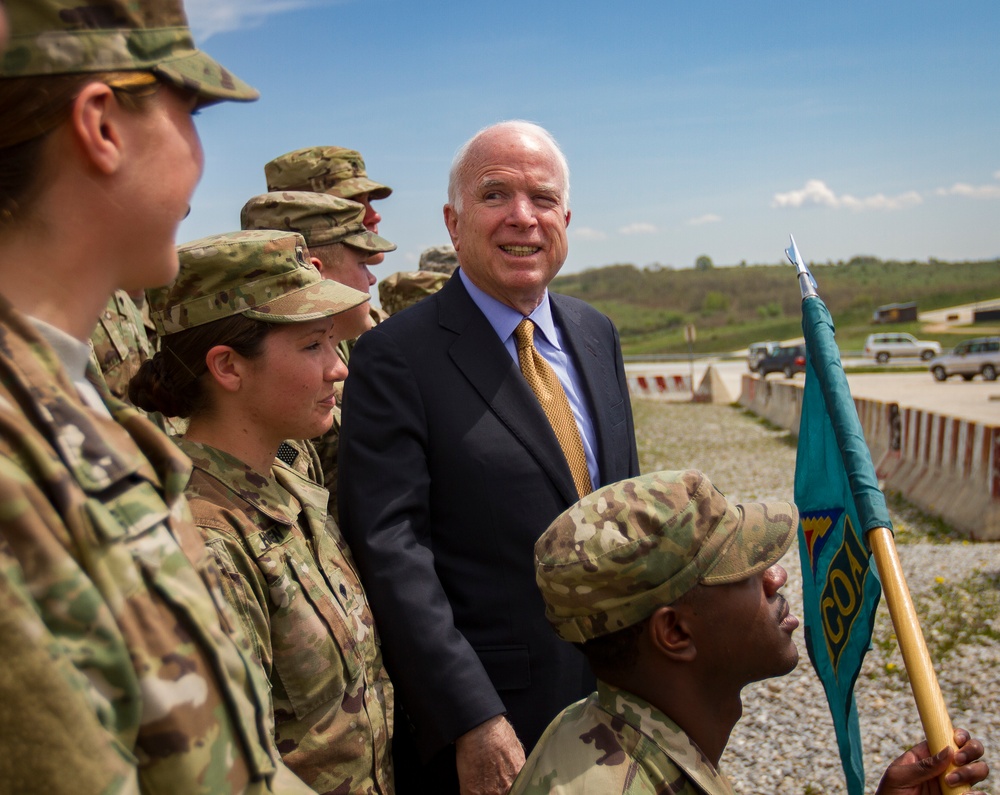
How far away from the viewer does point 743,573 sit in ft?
6.81

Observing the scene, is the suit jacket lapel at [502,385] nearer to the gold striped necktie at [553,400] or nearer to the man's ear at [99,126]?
the gold striped necktie at [553,400]

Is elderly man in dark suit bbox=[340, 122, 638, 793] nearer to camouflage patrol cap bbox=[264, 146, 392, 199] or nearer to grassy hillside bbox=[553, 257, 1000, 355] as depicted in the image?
camouflage patrol cap bbox=[264, 146, 392, 199]

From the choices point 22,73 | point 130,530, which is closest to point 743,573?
point 130,530

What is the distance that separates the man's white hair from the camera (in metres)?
3.13

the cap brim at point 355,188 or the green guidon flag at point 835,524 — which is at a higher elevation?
the cap brim at point 355,188

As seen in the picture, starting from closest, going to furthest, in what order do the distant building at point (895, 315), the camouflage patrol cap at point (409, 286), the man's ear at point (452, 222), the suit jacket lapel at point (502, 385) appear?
the suit jacket lapel at point (502, 385) < the man's ear at point (452, 222) < the camouflage patrol cap at point (409, 286) < the distant building at point (895, 315)

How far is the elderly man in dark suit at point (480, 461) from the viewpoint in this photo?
98.7 inches

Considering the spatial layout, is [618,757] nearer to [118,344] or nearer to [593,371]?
[593,371]

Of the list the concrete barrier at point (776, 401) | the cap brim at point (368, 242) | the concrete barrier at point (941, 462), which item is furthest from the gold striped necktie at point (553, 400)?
the concrete barrier at point (776, 401)

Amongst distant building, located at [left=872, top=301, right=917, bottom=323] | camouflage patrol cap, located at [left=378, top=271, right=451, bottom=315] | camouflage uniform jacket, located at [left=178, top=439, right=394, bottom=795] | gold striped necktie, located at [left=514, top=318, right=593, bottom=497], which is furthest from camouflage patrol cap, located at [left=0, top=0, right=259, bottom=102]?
distant building, located at [left=872, top=301, right=917, bottom=323]

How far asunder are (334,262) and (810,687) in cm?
415

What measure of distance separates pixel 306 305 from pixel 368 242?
1.81 metres

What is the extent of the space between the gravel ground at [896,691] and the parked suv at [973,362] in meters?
24.9

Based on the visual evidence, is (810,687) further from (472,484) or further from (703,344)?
(703,344)
